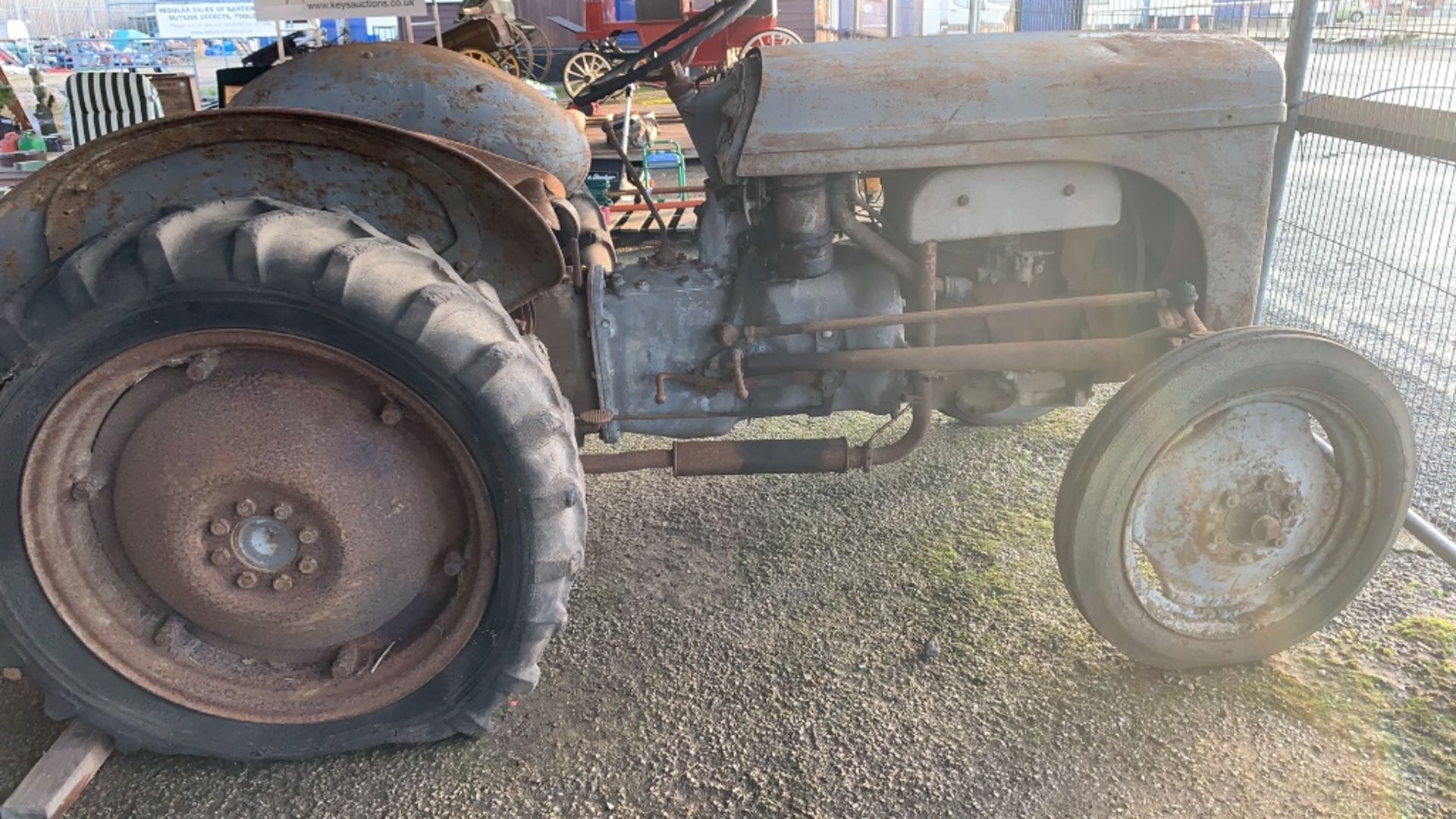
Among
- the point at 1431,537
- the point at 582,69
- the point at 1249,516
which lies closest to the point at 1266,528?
the point at 1249,516

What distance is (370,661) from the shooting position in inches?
81.8

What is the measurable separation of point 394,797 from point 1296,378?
207cm

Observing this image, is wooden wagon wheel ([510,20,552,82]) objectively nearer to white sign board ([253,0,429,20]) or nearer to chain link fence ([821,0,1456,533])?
white sign board ([253,0,429,20])

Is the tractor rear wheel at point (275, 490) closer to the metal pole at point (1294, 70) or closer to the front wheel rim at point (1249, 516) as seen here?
the front wheel rim at point (1249, 516)

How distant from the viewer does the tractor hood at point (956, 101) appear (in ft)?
7.06

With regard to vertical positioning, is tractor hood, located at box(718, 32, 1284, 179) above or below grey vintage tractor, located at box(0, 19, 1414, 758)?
above

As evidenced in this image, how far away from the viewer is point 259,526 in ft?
6.41

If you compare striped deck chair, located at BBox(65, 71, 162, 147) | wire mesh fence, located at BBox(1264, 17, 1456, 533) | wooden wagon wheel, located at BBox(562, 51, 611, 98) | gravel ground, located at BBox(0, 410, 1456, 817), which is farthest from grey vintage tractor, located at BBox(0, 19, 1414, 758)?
wooden wagon wheel, located at BBox(562, 51, 611, 98)

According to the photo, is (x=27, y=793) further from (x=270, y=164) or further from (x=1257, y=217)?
(x=1257, y=217)

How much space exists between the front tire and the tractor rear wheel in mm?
1138

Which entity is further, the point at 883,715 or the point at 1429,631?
the point at 1429,631

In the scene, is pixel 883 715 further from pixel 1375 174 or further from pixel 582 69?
pixel 582 69

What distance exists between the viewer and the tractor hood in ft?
7.06

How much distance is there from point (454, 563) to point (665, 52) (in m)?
1.32
